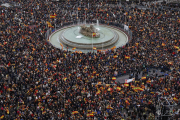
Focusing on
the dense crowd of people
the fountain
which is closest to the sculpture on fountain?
the fountain

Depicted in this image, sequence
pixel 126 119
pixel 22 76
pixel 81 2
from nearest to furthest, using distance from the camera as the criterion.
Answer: pixel 126 119 < pixel 22 76 < pixel 81 2

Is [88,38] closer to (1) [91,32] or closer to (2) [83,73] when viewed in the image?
(1) [91,32]

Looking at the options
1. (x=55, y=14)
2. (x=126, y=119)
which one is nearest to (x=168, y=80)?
(x=126, y=119)

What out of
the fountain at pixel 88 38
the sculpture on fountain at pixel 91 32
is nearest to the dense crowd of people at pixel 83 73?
the fountain at pixel 88 38

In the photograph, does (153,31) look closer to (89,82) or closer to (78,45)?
(78,45)

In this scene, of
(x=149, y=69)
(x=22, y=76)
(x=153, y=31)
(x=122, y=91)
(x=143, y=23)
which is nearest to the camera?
→ (x=122, y=91)

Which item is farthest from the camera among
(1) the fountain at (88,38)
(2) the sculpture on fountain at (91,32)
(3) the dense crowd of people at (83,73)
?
(2) the sculpture on fountain at (91,32)

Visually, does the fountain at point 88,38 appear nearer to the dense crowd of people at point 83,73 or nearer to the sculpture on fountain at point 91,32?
the sculpture on fountain at point 91,32

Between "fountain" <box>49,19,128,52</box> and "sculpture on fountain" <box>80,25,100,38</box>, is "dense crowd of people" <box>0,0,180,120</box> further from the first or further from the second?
"sculpture on fountain" <box>80,25,100,38</box>
